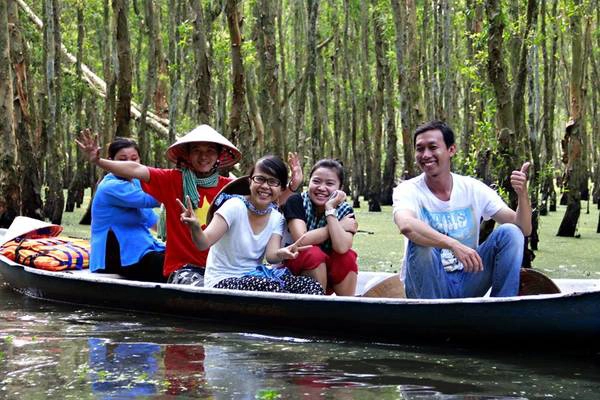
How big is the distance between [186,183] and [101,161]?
638 millimetres

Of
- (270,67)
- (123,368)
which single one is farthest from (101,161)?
(270,67)

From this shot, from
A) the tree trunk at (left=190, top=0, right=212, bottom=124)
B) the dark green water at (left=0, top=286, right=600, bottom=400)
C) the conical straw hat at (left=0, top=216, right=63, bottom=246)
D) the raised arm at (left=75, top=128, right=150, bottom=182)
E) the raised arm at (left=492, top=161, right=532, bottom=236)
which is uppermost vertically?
the tree trunk at (left=190, top=0, right=212, bottom=124)

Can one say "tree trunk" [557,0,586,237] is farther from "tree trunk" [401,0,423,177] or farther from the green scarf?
the green scarf

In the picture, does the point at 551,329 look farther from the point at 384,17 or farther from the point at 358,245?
the point at 384,17

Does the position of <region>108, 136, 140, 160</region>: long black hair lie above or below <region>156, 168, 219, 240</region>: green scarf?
above

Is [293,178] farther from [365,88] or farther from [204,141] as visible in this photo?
[365,88]

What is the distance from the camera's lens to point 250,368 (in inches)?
199

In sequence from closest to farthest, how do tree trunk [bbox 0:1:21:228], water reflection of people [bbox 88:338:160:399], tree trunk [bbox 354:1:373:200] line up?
1. water reflection of people [bbox 88:338:160:399]
2. tree trunk [bbox 0:1:21:228]
3. tree trunk [bbox 354:1:373:200]

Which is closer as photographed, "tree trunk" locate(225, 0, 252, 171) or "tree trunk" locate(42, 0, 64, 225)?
"tree trunk" locate(225, 0, 252, 171)

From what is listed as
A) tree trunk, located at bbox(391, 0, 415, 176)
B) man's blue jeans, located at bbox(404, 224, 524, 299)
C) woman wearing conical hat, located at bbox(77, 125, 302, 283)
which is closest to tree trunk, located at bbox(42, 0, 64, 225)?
tree trunk, located at bbox(391, 0, 415, 176)

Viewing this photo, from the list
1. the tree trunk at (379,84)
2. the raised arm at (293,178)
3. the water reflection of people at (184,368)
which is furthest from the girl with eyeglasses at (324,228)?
the tree trunk at (379,84)

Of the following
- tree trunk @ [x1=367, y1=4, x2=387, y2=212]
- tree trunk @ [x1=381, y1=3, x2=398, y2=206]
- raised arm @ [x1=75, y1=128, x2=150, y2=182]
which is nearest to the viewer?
raised arm @ [x1=75, y1=128, x2=150, y2=182]

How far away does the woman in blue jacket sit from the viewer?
7.50 m

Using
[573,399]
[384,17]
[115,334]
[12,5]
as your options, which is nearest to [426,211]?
[573,399]
